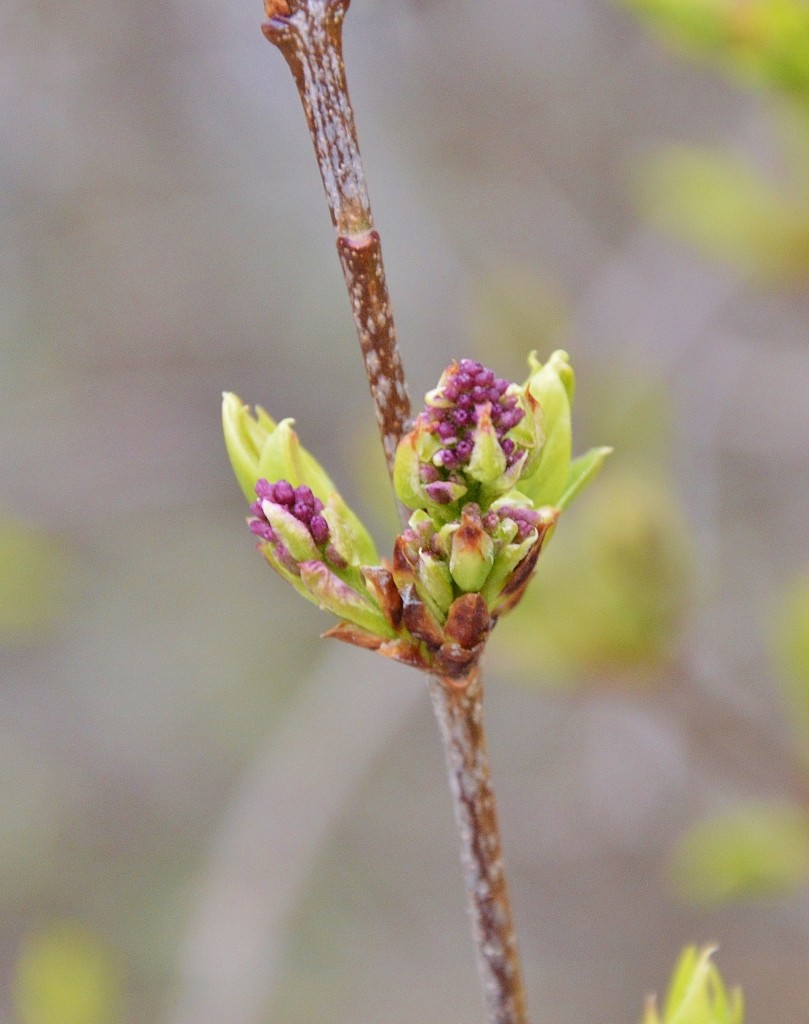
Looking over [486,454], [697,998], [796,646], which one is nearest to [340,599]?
[486,454]

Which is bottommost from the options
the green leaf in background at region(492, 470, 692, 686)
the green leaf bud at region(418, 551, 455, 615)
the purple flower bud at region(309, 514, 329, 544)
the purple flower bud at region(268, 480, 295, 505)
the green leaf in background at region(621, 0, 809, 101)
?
the green leaf bud at region(418, 551, 455, 615)

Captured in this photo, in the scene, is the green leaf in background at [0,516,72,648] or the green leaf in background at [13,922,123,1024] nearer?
the green leaf in background at [13,922,123,1024]

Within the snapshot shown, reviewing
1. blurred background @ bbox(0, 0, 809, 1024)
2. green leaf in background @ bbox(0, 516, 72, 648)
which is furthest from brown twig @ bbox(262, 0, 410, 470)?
green leaf in background @ bbox(0, 516, 72, 648)

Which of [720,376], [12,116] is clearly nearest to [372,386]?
[720,376]

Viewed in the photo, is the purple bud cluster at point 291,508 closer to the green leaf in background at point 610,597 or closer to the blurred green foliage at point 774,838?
the green leaf in background at point 610,597

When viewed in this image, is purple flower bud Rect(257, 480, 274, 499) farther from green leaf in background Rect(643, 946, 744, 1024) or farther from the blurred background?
the blurred background

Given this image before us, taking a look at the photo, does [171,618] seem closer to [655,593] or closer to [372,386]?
[655,593]
